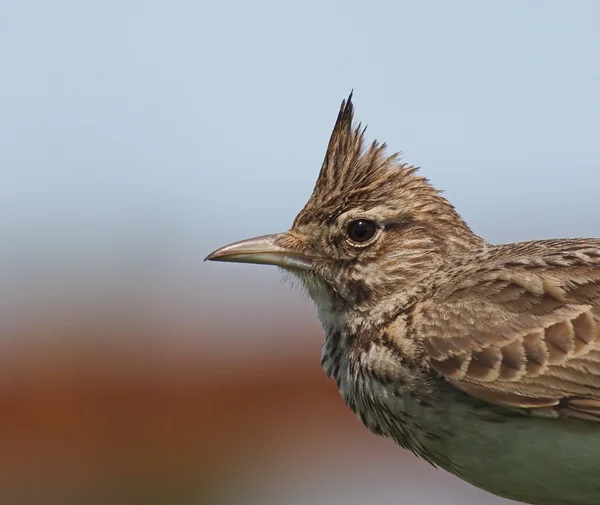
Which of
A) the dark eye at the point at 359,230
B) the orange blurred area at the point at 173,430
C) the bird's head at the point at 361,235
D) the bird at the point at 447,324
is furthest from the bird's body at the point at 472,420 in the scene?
the orange blurred area at the point at 173,430

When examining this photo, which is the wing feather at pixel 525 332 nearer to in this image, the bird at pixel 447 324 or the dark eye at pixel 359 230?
the bird at pixel 447 324

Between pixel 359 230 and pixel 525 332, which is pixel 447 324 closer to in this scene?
pixel 525 332

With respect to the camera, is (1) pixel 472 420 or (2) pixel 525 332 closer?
(1) pixel 472 420

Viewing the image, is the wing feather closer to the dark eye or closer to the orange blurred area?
the dark eye

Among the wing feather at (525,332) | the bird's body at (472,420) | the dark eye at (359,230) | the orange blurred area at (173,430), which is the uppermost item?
the dark eye at (359,230)

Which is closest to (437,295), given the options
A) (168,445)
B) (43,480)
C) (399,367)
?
(399,367)

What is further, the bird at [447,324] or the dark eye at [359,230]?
the dark eye at [359,230]

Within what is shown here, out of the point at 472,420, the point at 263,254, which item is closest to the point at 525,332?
the point at 472,420

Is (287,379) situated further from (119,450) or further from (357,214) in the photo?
(357,214)
